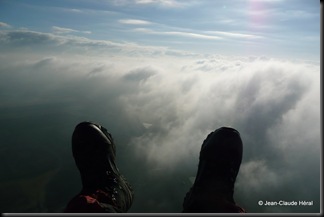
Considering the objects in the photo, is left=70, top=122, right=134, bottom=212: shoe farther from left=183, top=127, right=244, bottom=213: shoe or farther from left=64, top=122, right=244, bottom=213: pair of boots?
left=183, top=127, right=244, bottom=213: shoe

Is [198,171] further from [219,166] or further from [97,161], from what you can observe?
[97,161]

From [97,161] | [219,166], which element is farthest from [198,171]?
[97,161]

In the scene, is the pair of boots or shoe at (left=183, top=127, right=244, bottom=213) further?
shoe at (left=183, top=127, right=244, bottom=213)

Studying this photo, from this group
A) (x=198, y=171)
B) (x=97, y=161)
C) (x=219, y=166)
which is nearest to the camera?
(x=219, y=166)

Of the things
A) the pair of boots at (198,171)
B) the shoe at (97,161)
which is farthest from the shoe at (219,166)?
the shoe at (97,161)

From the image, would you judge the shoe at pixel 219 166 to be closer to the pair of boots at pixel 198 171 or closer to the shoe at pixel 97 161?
the pair of boots at pixel 198 171

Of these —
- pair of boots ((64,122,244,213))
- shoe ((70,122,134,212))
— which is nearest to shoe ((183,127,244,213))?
pair of boots ((64,122,244,213))

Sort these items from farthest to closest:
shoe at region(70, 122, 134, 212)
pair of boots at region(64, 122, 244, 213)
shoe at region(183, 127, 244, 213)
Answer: shoe at region(70, 122, 134, 212)
shoe at region(183, 127, 244, 213)
pair of boots at region(64, 122, 244, 213)

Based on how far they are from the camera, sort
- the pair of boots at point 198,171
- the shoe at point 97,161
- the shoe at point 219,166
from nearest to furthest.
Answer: the pair of boots at point 198,171 → the shoe at point 219,166 → the shoe at point 97,161

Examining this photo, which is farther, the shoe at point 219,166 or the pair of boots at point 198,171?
the shoe at point 219,166
